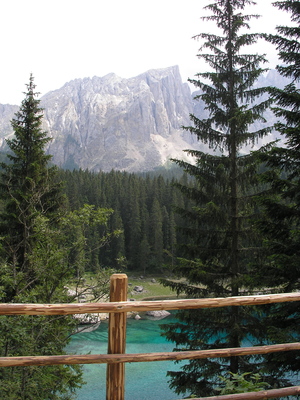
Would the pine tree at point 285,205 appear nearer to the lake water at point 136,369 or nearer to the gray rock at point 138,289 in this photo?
the lake water at point 136,369

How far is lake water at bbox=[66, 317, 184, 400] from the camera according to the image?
61.7 feet

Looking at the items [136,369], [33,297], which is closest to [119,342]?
[33,297]

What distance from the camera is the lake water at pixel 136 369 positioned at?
1880cm

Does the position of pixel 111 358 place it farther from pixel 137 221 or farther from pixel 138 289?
pixel 137 221

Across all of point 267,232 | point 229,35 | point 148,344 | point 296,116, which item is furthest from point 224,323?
point 148,344

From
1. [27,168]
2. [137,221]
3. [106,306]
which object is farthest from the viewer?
[137,221]

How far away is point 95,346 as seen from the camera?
27.1 meters

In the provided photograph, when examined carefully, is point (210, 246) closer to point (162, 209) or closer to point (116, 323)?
point (116, 323)

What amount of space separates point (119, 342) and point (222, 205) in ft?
23.6

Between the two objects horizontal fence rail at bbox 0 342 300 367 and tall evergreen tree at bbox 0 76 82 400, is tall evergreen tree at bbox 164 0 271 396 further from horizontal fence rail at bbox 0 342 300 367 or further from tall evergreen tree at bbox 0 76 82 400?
horizontal fence rail at bbox 0 342 300 367

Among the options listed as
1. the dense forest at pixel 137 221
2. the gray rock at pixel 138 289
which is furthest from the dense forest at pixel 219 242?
the dense forest at pixel 137 221

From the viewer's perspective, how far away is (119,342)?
342cm

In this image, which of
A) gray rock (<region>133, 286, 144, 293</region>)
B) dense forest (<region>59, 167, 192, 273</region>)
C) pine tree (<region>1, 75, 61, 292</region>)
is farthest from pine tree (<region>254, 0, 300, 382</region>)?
dense forest (<region>59, 167, 192, 273</region>)

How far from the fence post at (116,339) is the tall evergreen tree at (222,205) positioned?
5.59m
